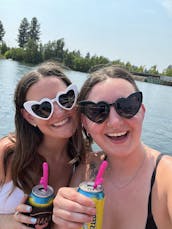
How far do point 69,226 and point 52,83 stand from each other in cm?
A: 114

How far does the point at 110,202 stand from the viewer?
1.86 metres

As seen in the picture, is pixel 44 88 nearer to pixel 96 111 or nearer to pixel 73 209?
pixel 96 111

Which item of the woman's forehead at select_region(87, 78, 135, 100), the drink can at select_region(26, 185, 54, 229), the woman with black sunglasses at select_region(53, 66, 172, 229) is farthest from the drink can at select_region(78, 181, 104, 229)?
the woman's forehead at select_region(87, 78, 135, 100)

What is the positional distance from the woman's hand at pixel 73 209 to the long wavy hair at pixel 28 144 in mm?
828

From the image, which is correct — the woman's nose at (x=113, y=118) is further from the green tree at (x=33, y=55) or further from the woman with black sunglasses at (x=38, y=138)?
the green tree at (x=33, y=55)

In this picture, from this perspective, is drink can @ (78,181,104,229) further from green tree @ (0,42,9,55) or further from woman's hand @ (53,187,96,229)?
green tree @ (0,42,9,55)

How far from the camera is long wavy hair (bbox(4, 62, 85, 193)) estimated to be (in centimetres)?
216

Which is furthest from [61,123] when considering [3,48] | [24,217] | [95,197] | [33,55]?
[3,48]

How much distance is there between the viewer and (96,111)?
1.73 metres

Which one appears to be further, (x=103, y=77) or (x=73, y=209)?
(x=103, y=77)

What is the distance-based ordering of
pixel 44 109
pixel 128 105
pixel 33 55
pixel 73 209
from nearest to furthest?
pixel 73 209 → pixel 128 105 → pixel 44 109 → pixel 33 55

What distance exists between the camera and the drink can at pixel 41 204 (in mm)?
1557

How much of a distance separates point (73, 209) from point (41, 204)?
30cm

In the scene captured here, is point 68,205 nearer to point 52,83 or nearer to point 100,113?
point 100,113
